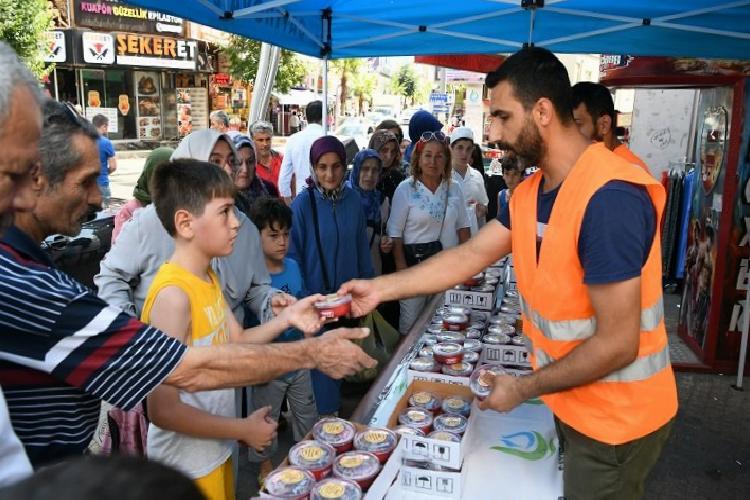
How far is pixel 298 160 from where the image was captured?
22.9 ft

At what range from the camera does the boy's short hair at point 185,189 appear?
2.14 m

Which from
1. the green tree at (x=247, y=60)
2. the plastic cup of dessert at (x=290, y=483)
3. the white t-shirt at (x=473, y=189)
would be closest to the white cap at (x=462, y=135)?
the white t-shirt at (x=473, y=189)

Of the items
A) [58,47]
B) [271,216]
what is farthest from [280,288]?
[58,47]

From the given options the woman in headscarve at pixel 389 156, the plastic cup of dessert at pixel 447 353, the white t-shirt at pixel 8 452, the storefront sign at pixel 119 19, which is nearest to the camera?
the white t-shirt at pixel 8 452

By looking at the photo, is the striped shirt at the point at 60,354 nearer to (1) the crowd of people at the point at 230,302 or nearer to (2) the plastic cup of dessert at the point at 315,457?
(1) the crowd of people at the point at 230,302

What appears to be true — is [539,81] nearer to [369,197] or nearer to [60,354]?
[60,354]

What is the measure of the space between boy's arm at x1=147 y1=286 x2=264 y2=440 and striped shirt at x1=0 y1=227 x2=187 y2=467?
0.39 m

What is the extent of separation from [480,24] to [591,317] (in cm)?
408

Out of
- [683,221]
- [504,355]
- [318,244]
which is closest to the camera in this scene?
[504,355]

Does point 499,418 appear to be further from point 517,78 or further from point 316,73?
point 316,73

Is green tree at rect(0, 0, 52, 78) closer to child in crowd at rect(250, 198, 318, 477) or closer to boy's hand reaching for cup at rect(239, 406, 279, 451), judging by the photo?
child in crowd at rect(250, 198, 318, 477)

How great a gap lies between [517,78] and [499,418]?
135 centimetres

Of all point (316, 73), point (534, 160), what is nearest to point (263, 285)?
point (534, 160)

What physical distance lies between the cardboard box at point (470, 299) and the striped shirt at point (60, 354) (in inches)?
91.1
